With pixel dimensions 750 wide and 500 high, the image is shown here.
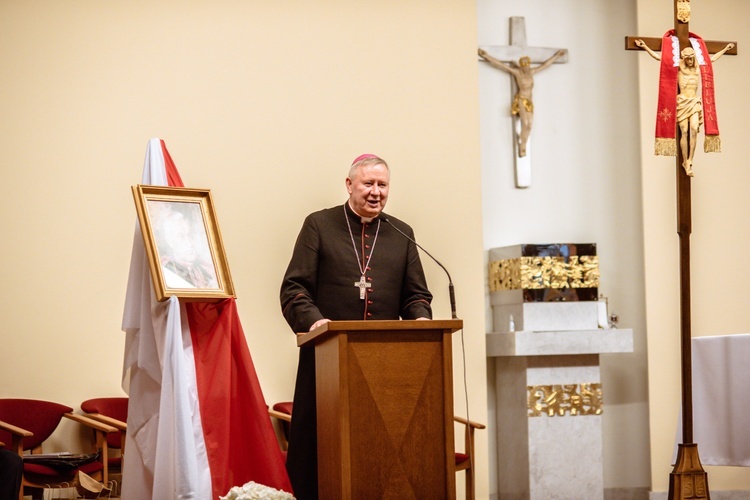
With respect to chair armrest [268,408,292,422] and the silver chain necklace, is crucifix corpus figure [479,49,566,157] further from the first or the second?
the silver chain necklace

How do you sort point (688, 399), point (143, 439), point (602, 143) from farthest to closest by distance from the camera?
point (602, 143) → point (688, 399) → point (143, 439)

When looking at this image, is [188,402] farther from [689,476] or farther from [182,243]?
[689,476]

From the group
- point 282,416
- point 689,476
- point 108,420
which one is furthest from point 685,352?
point 108,420

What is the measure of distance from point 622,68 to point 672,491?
3567mm

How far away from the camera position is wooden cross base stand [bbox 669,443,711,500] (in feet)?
17.9

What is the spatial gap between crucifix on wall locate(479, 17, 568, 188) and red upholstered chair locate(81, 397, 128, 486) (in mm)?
3390

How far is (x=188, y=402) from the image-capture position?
4.49 metres

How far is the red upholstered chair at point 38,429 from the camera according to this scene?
534cm

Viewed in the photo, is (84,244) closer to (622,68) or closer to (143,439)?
(143,439)

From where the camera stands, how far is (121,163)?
6.51 m

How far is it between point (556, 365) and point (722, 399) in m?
1.42

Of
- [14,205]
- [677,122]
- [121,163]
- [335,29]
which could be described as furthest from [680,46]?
[14,205]

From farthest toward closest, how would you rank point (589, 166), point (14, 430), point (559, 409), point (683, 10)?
point (589, 166) → point (559, 409) → point (683, 10) → point (14, 430)

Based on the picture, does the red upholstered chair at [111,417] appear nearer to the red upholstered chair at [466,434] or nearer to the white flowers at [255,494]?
the red upholstered chair at [466,434]
